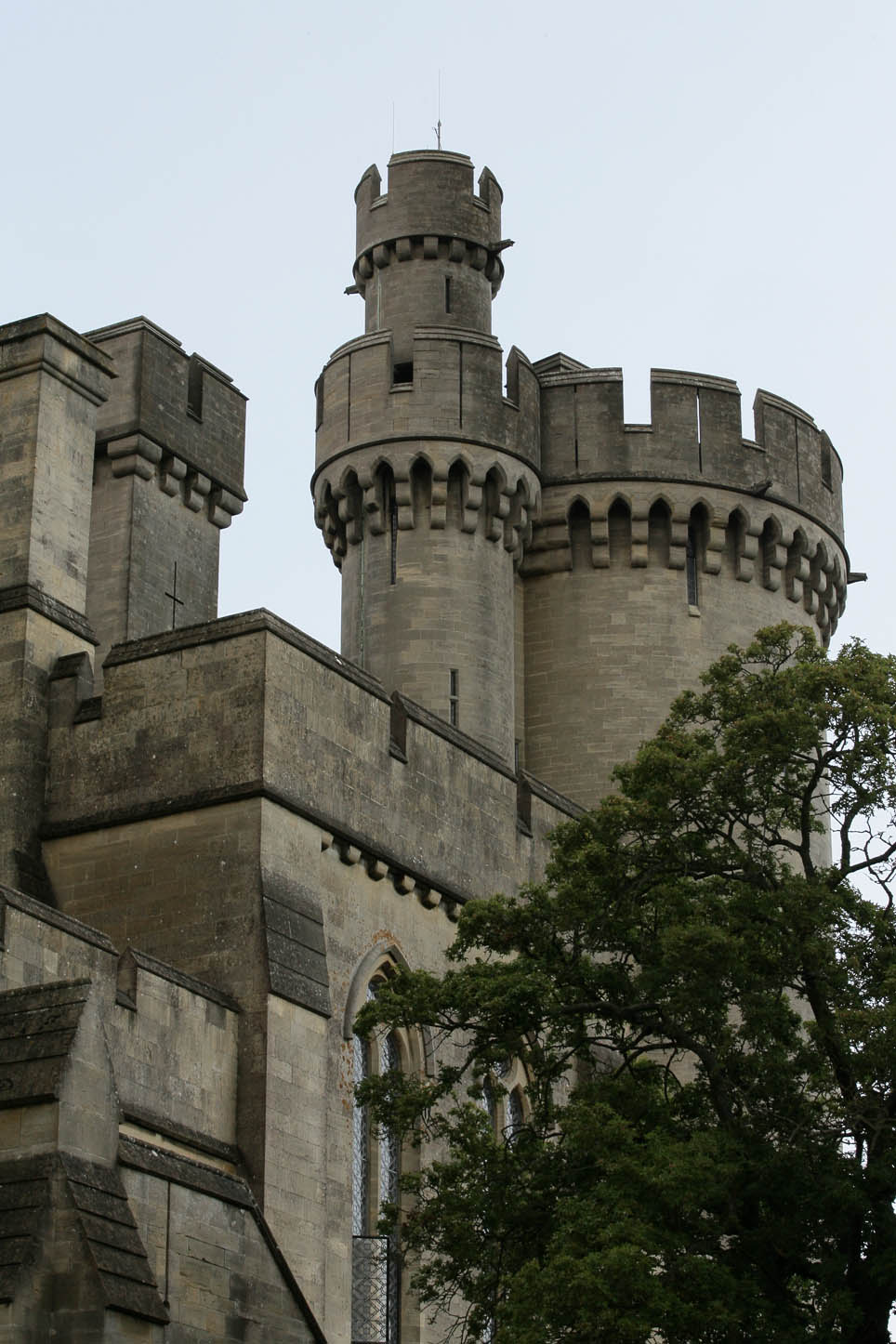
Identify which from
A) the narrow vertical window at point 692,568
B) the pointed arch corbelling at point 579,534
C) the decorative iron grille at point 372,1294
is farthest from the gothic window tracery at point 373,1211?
the narrow vertical window at point 692,568

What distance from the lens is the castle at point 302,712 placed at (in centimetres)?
1945

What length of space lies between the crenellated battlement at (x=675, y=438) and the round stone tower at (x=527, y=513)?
1.3 inches

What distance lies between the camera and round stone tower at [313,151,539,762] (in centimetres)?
3400

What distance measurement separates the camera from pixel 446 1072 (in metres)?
21.2

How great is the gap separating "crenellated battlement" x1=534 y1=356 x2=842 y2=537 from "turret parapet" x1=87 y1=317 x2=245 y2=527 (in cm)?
615

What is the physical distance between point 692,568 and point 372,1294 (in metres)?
15.8

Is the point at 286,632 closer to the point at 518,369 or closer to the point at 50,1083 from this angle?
the point at 50,1083

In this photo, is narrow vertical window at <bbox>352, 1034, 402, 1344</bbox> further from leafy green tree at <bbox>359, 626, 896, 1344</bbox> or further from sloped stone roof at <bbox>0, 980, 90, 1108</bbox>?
sloped stone roof at <bbox>0, 980, 90, 1108</bbox>

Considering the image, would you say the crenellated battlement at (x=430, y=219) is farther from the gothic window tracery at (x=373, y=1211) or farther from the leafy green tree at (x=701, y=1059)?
the leafy green tree at (x=701, y=1059)

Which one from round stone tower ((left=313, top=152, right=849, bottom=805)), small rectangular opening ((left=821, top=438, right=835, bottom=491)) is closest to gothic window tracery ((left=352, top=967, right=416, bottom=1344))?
round stone tower ((left=313, top=152, right=849, bottom=805))

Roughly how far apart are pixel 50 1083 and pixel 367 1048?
7.69 meters

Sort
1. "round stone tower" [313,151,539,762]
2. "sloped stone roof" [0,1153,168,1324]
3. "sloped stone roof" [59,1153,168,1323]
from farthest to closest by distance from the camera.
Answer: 1. "round stone tower" [313,151,539,762]
2. "sloped stone roof" [59,1153,168,1323]
3. "sloped stone roof" [0,1153,168,1324]

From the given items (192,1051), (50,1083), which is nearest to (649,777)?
(192,1051)

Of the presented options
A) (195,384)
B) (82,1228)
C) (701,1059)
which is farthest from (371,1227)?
(195,384)
